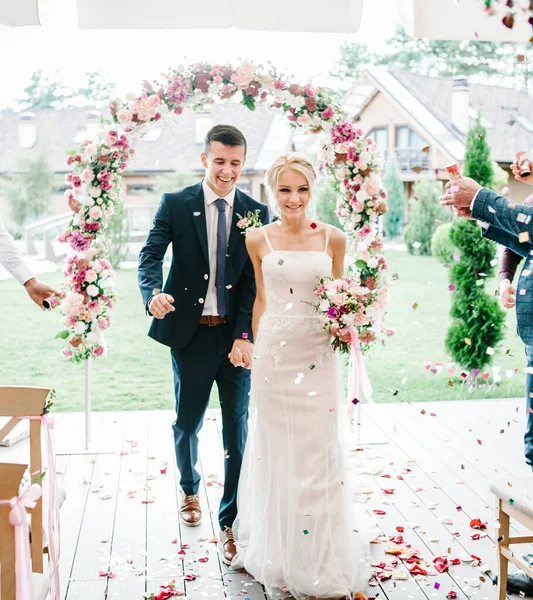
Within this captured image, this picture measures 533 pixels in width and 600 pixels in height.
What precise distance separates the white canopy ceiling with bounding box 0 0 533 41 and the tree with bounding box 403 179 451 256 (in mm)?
5805

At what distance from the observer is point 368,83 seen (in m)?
9.25

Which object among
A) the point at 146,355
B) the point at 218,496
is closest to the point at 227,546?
the point at 218,496

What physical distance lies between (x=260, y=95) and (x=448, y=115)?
17.1 ft

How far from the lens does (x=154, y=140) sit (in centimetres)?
1017

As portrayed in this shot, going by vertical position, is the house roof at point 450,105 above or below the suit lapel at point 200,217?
above

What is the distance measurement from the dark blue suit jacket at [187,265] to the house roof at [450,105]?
592cm

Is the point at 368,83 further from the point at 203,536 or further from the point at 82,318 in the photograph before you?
the point at 203,536

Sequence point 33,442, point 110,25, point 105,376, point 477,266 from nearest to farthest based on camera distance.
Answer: point 33,442
point 110,25
point 477,266
point 105,376

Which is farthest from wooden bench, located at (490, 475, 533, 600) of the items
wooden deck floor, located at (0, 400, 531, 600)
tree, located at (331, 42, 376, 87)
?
tree, located at (331, 42, 376, 87)

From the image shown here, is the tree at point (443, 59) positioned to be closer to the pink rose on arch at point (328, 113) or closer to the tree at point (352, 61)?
the tree at point (352, 61)

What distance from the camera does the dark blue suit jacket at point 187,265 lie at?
363cm

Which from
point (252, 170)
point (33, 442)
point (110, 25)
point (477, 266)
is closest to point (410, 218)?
point (252, 170)

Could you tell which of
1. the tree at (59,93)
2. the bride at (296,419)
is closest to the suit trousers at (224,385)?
the bride at (296,419)

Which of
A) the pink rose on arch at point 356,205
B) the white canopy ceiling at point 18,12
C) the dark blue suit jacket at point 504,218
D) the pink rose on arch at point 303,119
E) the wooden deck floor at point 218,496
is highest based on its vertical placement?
the white canopy ceiling at point 18,12
